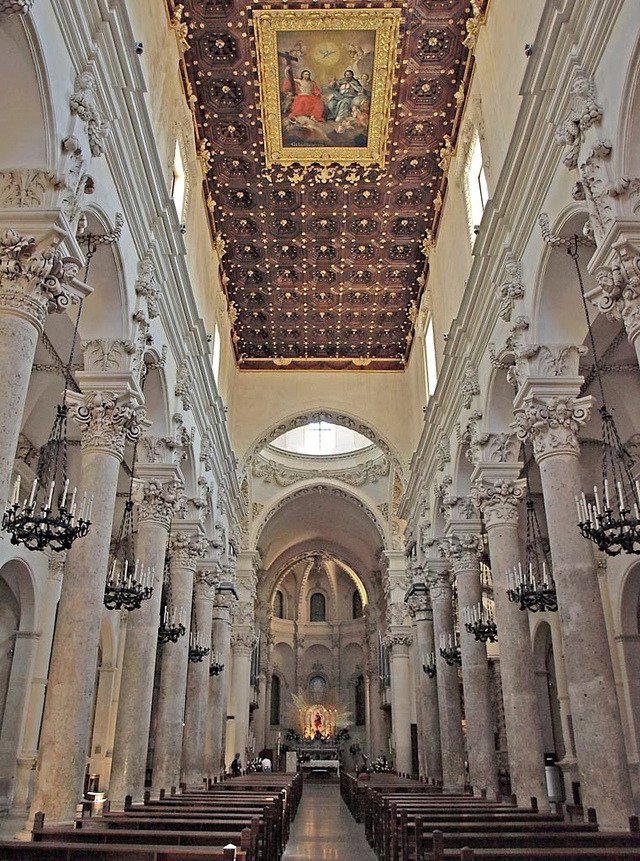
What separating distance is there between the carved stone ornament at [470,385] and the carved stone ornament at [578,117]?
595cm

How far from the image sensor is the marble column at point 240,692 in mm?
26188

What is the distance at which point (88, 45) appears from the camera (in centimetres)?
827

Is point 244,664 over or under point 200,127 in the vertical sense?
under

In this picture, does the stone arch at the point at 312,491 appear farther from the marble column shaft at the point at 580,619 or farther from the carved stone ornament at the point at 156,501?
the marble column shaft at the point at 580,619

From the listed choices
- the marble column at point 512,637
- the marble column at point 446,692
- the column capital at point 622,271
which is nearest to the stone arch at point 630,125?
the column capital at point 622,271

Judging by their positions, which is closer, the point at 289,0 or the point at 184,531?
the point at 289,0

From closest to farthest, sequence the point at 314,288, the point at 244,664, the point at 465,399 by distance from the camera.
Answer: the point at 465,399
the point at 314,288
the point at 244,664

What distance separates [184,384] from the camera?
14461 millimetres

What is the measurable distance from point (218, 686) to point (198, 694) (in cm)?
337

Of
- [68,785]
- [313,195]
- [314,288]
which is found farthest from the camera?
[314,288]

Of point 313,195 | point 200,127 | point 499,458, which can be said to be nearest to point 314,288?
point 313,195

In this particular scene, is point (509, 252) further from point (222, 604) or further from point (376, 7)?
point (222, 604)

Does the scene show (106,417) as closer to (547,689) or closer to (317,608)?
(547,689)

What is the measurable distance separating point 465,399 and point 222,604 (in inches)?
420
